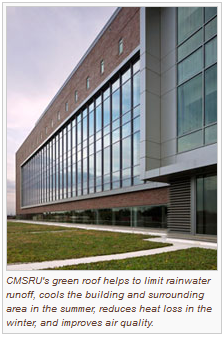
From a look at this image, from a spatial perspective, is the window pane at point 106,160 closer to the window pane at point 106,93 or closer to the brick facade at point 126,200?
the brick facade at point 126,200

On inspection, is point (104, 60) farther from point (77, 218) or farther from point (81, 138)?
point (77, 218)

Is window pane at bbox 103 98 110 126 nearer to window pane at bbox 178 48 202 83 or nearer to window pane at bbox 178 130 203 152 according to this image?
window pane at bbox 178 48 202 83

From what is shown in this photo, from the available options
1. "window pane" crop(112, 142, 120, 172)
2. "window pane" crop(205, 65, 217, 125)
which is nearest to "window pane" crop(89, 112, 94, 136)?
"window pane" crop(112, 142, 120, 172)

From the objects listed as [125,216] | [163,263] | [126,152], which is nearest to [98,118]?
[126,152]

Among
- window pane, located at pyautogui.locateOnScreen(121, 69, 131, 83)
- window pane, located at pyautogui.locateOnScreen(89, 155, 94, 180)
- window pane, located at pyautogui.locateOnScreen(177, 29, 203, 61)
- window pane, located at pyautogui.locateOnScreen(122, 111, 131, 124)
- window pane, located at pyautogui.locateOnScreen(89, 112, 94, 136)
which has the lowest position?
window pane, located at pyautogui.locateOnScreen(89, 155, 94, 180)

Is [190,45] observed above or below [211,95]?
above

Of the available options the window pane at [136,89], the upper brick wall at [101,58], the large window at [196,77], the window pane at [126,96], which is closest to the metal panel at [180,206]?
the large window at [196,77]

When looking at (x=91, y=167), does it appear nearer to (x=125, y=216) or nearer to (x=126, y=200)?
(x=126, y=200)

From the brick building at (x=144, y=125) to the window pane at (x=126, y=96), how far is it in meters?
0.09

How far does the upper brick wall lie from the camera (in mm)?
23422

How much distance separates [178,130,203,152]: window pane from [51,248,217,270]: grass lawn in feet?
23.2

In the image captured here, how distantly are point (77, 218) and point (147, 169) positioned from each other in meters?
21.1

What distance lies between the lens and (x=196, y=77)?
1557 cm

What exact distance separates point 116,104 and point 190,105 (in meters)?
11.8
